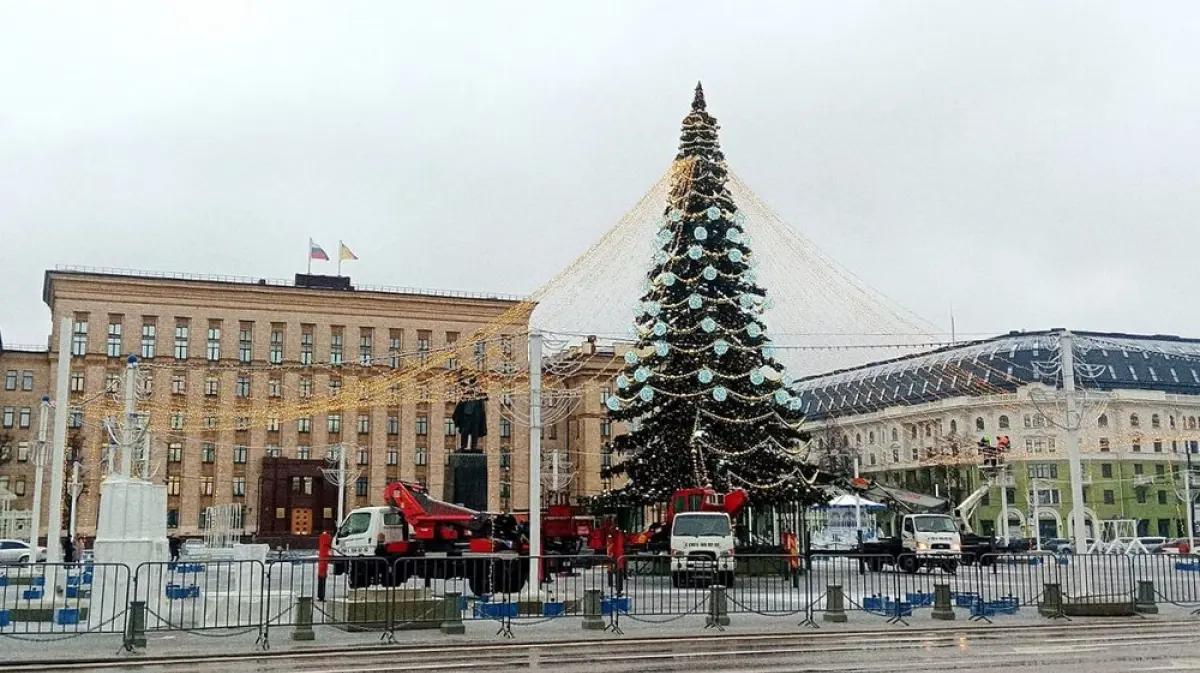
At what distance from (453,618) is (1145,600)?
13488mm

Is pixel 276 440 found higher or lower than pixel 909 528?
higher

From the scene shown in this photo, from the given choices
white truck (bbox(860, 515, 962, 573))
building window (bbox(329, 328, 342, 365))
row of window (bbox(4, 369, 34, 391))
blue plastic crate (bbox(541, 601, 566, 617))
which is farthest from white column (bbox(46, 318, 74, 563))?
row of window (bbox(4, 369, 34, 391))

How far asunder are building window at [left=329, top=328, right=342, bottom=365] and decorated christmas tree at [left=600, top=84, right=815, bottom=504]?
5152 centimetres

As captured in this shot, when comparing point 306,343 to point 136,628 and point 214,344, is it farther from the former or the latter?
point 136,628

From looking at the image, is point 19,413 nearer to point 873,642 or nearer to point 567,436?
point 567,436

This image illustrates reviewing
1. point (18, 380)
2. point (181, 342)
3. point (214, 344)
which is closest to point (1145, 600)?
point (214, 344)

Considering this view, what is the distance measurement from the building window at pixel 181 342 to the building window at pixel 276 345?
5.95 meters

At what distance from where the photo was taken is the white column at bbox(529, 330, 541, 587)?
2211 cm

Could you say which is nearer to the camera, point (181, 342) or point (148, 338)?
point (148, 338)

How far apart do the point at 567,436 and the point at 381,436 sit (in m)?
15.5

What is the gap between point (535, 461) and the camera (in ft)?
74.8

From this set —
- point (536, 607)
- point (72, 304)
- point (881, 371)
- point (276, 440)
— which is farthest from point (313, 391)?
point (536, 607)

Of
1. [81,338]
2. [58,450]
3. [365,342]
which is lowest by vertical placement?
[58,450]

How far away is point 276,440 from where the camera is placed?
262ft
